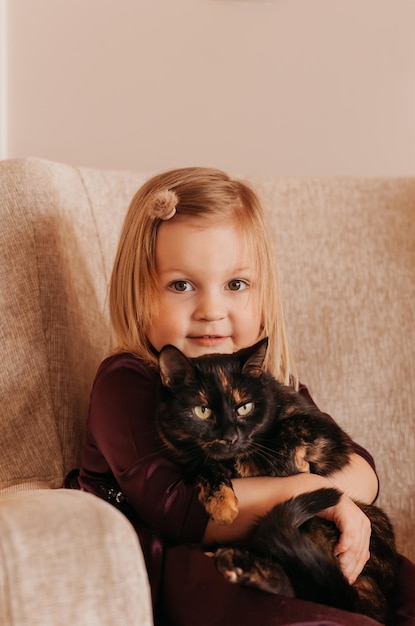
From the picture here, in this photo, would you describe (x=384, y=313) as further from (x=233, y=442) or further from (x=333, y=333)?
(x=233, y=442)

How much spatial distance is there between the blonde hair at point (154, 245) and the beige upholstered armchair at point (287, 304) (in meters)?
0.15

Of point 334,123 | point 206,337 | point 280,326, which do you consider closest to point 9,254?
point 206,337

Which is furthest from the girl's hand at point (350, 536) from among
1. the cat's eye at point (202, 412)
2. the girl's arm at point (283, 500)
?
the cat's eye at point (202, 412)

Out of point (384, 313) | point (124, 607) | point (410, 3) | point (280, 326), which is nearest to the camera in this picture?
point (124, 607)

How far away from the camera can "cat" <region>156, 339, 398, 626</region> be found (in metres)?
1.06

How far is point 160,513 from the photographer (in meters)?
1.22

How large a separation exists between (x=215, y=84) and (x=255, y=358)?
3.52 feet

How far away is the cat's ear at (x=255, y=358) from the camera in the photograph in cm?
124

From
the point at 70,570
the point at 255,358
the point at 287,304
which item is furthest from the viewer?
the point at 287,304

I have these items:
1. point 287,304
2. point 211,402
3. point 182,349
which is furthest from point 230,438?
point 287,304

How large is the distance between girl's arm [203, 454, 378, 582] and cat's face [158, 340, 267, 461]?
69 mm

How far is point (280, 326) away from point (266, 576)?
60 cm

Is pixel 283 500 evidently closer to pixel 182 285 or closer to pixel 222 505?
pixel 222 505

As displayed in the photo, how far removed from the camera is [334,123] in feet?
6.81
